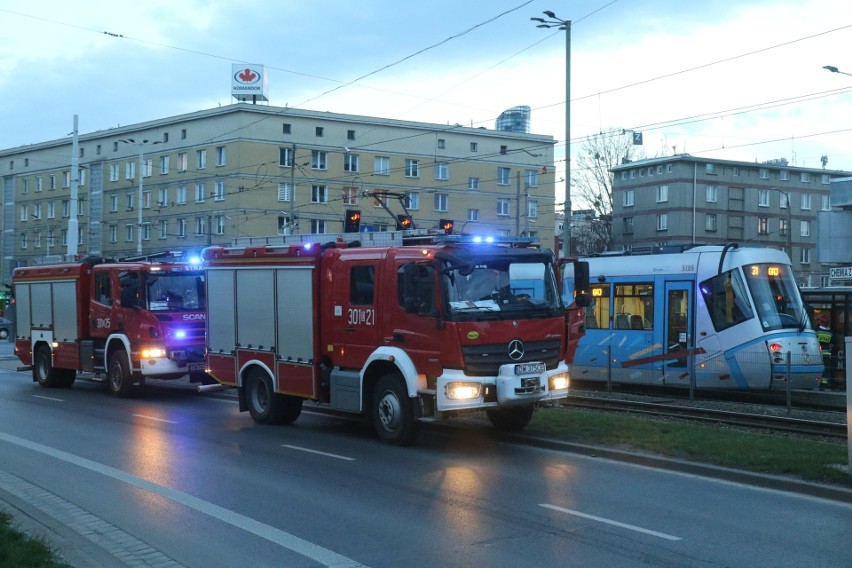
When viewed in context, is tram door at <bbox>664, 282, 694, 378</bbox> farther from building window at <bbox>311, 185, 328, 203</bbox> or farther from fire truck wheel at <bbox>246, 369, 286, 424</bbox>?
building window at <bbox>311, 185, 328, 203</bbox>

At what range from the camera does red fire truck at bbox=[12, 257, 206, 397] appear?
1980 centimetres

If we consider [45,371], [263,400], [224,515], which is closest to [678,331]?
[263,400]

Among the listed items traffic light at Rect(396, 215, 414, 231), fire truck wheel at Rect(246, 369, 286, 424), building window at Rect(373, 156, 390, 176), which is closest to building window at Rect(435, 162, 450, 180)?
building window at Rect(373, 156, 390, 176)

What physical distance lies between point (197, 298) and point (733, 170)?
4193 cm

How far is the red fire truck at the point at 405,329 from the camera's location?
480 inches

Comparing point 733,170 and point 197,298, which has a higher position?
point 733,170

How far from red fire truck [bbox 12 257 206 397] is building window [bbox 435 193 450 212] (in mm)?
38555

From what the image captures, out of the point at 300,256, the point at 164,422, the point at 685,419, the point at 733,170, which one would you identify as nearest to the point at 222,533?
the point at 300,256

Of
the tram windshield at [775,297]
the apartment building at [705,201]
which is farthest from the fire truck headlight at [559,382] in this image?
the apartment building at [705,201]

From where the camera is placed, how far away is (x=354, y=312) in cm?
1352

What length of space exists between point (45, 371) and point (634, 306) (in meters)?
15.0

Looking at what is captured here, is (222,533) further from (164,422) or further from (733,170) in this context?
(733,170)

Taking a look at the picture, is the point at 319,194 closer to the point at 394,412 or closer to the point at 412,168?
the point at 412,168

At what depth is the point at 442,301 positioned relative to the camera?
12.2m
